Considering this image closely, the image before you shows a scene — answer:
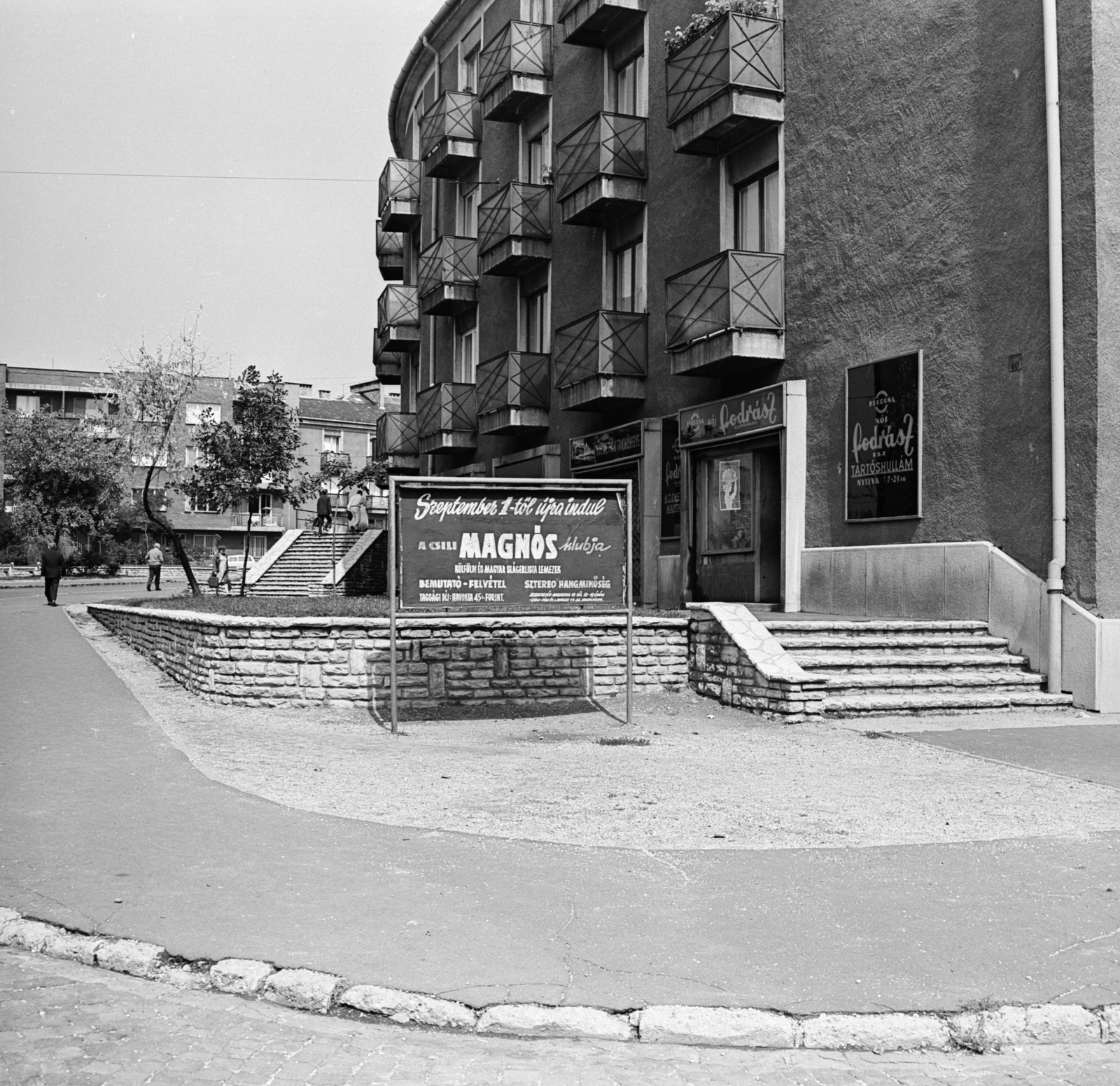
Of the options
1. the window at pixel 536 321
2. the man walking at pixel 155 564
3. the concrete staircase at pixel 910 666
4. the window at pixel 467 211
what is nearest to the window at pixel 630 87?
the window at pixel 536 321

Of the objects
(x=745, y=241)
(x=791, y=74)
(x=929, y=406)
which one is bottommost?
(x=929, y=406)

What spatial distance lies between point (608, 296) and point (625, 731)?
43.5 ft

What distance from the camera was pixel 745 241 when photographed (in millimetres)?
18422

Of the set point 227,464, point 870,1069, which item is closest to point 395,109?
point 227,464

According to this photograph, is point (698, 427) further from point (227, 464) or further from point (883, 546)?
point (227, 464)

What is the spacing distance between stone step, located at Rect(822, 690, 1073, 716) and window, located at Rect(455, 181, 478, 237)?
20.3 meters

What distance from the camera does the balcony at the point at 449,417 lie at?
27203 mm

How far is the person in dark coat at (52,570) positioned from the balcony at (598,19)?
2093cm

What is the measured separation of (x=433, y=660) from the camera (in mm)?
11898

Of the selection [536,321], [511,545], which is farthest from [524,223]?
[511,545]

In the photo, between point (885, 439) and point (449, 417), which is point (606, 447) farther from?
point (885, 439)

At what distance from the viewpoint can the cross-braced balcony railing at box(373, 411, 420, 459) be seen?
31.3 m

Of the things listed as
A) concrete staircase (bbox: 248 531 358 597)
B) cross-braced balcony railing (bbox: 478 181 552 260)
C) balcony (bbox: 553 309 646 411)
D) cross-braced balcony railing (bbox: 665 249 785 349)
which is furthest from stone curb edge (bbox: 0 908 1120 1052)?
concrete staircase (bbox: 248 531 358 597)

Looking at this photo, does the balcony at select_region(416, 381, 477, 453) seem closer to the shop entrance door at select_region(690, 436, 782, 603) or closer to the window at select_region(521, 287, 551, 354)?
the window at select_region(521, 287, 551, 354)
